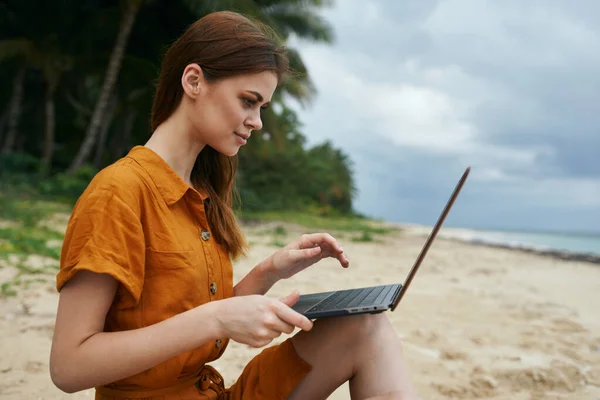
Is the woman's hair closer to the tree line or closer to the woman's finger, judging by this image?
the woman's finger

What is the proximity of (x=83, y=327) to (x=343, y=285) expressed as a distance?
331 centimetres

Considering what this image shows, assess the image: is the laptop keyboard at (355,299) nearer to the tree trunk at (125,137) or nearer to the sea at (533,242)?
the sea at (533,242)

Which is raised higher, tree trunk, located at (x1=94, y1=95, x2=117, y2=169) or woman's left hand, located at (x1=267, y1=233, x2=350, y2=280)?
woman's left hand, located at (x1=267, y1=233, x2=350, y2=280)

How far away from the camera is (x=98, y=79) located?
13.9 metres

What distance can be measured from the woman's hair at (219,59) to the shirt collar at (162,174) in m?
0.15

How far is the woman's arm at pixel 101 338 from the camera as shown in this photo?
3.47ft

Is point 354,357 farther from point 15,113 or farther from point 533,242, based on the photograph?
point 533,242

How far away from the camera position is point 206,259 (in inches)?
50.8

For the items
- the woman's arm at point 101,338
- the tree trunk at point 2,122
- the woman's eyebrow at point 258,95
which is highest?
the woman's eyebrow at point 258,95

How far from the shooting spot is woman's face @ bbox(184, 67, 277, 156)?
130 cm

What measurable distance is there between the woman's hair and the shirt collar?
0.48 feet

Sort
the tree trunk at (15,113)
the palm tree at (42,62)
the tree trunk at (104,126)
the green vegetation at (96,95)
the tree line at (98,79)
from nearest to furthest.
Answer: the green vegetation at (96,95) → the tree line at (98,79) → the palm tree at (42,62) → the tree trunk at (15,113) → the tree trunk at (104,126)

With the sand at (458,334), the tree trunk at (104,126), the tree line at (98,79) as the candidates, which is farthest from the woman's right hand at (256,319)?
the tree trunk at (104,126)

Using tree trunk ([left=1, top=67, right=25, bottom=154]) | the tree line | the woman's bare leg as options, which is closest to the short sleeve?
the woman's bare leg
